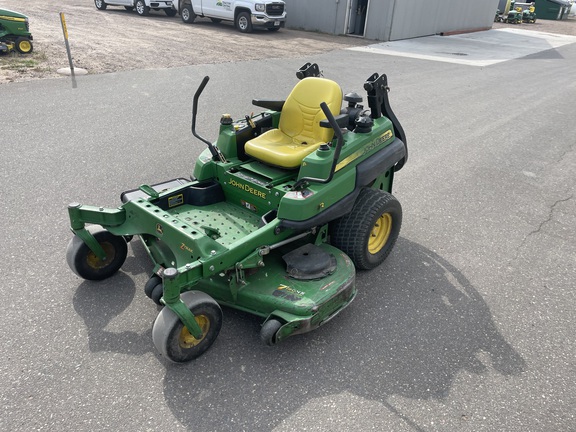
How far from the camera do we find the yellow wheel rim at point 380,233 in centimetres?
398

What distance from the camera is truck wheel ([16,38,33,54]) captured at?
10.6 meters

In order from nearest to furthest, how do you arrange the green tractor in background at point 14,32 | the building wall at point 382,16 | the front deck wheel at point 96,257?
the front deck wheel at point 96,257 → the green tractor in background at point 14,32 → the building wall at point 382,16

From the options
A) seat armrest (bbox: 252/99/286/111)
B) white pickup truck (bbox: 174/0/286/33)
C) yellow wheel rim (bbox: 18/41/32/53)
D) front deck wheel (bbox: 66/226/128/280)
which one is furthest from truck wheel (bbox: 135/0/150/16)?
front deck wheel (bbox: 66/226/128/280)

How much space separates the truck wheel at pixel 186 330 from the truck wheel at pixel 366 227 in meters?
1.25

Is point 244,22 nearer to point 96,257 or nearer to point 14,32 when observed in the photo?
point 14,32

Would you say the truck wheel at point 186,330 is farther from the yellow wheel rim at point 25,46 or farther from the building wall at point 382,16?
the building wall at point 382,16

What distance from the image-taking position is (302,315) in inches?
114

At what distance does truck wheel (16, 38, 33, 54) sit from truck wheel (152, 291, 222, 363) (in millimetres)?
10573

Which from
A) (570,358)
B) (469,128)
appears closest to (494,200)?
(570,358)

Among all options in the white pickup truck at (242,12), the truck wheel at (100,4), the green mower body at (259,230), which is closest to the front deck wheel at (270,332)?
the green mower body at (259,230)

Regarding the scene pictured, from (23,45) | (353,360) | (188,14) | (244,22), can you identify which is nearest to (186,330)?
(353,360)

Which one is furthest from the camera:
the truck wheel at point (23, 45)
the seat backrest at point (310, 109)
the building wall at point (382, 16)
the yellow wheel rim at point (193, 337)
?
the building wall at point (382, 16)

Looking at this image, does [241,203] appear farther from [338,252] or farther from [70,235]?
[70,235]

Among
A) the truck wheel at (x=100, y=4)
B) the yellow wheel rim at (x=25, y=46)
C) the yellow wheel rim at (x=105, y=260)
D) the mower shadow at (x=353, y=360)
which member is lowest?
the mower shadow at (x=353, y=360)
